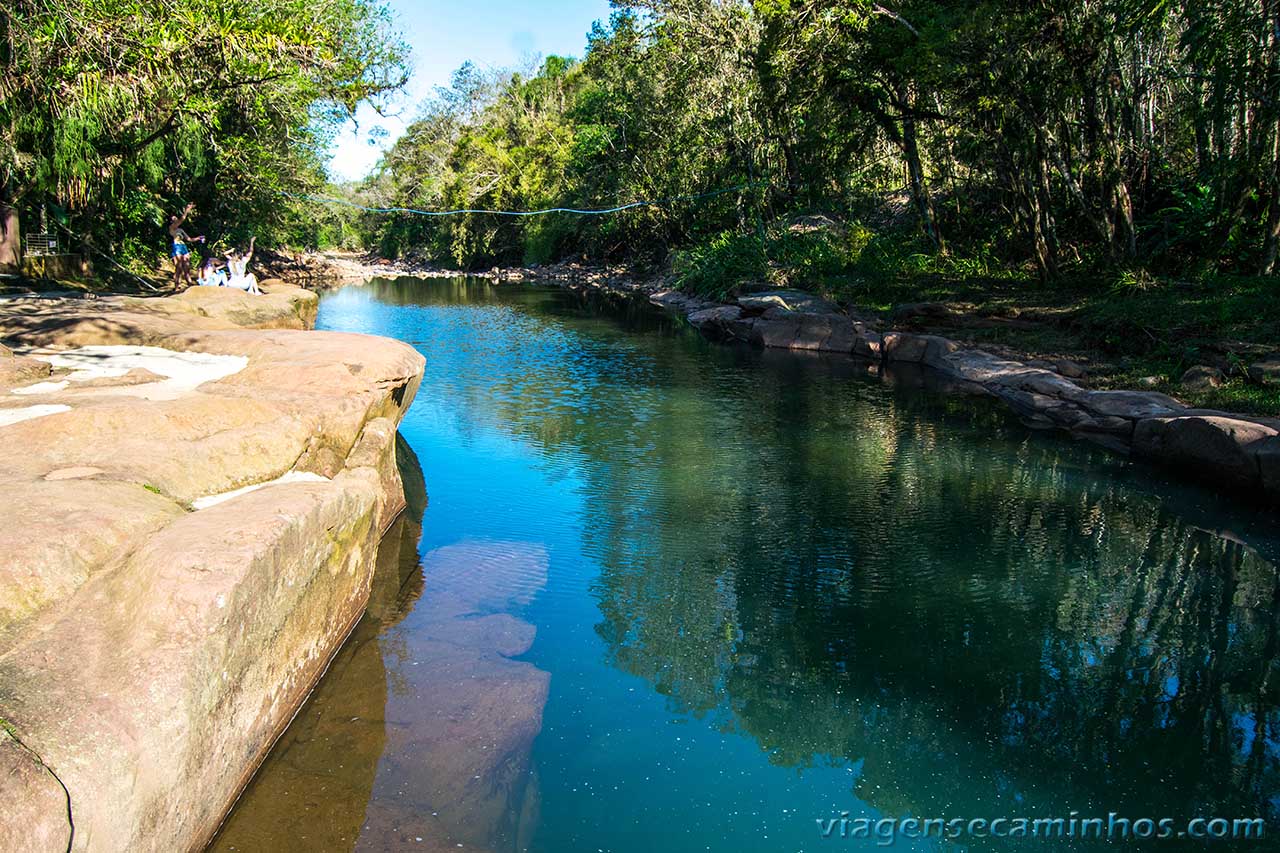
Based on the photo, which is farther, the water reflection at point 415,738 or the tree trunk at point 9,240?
the tree trunk at point 9,240

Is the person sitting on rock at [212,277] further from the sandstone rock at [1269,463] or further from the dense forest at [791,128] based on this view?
the sandstone rock at [1269,463]

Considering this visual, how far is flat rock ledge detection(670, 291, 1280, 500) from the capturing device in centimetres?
855

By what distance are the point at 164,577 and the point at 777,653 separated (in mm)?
3509

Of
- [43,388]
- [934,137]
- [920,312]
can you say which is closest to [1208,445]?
[920,312]

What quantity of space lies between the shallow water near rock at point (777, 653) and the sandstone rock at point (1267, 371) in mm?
1939

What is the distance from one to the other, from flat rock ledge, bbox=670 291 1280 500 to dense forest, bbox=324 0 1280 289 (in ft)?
9.68

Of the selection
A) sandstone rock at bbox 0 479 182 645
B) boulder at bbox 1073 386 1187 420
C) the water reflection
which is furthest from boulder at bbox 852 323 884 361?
sandstone rock at bbox 0 479 182 645

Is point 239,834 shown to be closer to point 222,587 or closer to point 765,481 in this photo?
point 222,587

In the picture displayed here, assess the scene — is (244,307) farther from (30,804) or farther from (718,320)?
(718,320)

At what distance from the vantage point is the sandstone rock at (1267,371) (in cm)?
1002

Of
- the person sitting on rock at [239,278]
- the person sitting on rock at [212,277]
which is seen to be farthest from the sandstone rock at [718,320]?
the person sitting on rock at [212,277]

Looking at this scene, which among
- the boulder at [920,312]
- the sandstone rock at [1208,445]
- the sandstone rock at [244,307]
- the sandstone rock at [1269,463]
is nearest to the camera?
the sandstone rock at [1269,463]

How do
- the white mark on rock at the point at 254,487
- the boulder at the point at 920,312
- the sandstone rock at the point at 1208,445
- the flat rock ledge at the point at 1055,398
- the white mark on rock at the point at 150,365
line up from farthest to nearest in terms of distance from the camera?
the boulder at the point at 920,312 → the flat rock ledge at the point at 1055,398 → the sandstone rock at the point at 1208,445 → the white mark on rock at the point at 150,365 → the white mark on rock at the point at 254,487

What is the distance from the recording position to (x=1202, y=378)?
10711 mm
